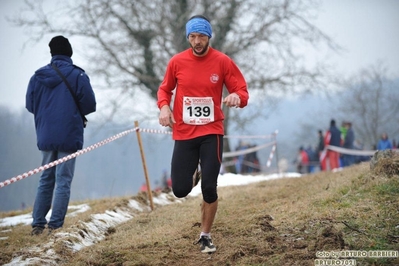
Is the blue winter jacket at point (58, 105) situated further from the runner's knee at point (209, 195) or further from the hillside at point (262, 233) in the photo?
the runner's knee at point (209, 195)

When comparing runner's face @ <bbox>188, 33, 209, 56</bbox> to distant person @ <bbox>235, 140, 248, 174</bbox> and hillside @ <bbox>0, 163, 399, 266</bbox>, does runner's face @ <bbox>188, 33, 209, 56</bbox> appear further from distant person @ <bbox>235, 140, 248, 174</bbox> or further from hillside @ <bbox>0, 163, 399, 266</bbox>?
distant person @ <bbox>235, 140, 248, 174</bbox>

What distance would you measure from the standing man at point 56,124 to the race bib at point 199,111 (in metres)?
2.15

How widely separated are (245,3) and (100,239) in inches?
765

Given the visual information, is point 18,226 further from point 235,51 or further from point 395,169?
point 235,51

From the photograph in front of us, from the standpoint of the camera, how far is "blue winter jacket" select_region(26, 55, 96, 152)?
7.14m

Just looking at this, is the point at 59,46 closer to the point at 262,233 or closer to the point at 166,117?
the point at 166,117

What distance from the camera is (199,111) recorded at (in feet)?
18.5

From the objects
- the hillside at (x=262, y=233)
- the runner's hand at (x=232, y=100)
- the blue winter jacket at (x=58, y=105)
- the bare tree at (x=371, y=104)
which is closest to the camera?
the hillside at (x=262, y=233)

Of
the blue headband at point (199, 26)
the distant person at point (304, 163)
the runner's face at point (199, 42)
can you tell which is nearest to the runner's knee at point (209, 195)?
the runner's face at point (199, 42)

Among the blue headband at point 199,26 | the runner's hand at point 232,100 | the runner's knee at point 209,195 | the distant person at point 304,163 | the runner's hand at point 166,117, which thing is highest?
the blue headband at point 199,26

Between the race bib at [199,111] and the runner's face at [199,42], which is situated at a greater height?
the runner's face at [199,42]

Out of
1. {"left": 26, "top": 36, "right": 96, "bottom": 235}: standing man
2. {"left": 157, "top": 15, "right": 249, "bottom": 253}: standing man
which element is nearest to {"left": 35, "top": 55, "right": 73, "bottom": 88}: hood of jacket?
{"left": 26, "top": 36, "right": 96, "bottom": 235}: standing man

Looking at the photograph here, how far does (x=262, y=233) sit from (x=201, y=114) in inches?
55.0

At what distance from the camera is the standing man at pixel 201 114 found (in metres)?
5.60
